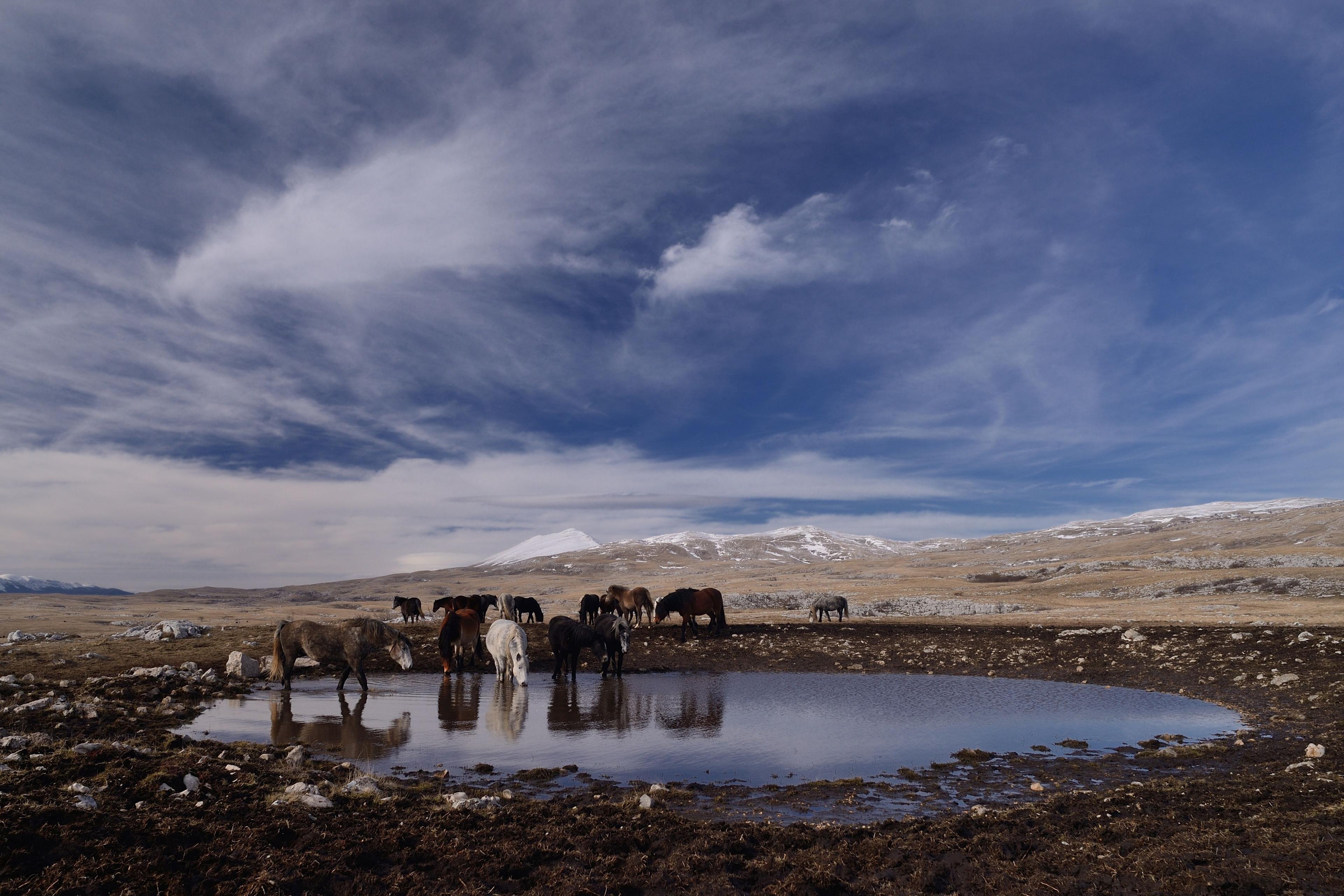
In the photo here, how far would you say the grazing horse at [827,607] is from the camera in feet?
128

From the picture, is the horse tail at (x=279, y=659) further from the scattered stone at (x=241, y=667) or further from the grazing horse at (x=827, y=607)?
the grazing horse at (x=827, y=607)

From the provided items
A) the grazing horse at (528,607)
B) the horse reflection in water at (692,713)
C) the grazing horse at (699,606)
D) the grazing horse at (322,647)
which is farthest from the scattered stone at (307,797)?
the grazing horse at (528,607)

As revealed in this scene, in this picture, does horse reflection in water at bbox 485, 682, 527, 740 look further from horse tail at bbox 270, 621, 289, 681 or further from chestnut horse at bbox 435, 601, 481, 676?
horse tail at bbox 270, 621, 289, 681

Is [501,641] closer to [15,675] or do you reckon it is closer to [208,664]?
[208,664]

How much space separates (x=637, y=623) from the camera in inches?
1417

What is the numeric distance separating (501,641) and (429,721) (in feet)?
18.2

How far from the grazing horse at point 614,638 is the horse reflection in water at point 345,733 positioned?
7.27 m

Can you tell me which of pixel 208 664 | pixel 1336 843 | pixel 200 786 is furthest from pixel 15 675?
pixel 1336 843

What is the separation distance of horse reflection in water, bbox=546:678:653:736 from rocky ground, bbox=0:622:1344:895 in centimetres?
362

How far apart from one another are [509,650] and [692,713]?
6.81m

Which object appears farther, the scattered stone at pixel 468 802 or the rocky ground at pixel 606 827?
the scattered stone at pixel 468 802

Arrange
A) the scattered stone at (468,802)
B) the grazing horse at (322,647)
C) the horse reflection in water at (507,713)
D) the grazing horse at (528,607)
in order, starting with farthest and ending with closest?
the grazing horse at (528,607) < the grazing horse at (322,647) < the horse reflection in water at (507,713) < the scattered stone at (468,802)

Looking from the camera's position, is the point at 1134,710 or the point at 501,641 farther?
the point at 501,641

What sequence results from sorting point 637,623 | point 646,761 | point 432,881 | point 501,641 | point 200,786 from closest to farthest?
point 432,881
point 200,786
point 646,761
point 501,641
point 637,623
